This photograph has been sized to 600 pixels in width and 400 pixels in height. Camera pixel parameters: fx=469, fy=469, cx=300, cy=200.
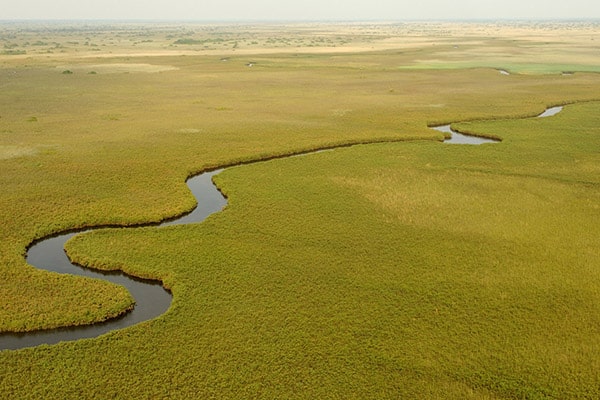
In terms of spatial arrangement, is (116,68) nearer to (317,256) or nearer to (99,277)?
(99,277)

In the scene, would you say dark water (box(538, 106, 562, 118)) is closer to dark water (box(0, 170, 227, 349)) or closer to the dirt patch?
dark water (box(0, 170, 227, 349))

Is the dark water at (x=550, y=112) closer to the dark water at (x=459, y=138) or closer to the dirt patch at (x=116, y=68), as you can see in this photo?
the dark water at (x=459, y=138)

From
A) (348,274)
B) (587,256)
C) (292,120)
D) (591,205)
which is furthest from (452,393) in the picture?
(292,120)

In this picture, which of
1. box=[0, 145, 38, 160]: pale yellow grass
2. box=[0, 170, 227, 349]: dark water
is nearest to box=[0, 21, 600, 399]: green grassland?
box=[0, 145, 38, 160]: pale yellow grass

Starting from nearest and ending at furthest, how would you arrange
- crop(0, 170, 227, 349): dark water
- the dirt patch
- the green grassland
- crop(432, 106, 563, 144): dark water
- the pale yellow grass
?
the green grassland < crop(0, 170, 227, 349): dark water < the pale yellow grass < crop(432, 106, 563, 144): dark water < the dirt patch

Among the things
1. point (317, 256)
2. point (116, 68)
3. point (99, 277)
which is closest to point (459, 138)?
point (317, 256)

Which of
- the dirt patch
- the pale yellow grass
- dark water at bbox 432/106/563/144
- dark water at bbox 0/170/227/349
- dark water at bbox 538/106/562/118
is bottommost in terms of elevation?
dark water at bbox 0/170/227/349
